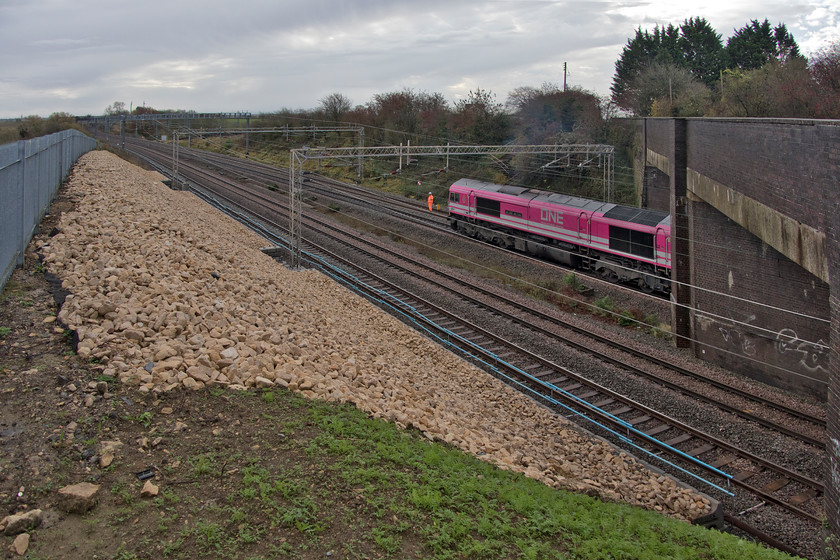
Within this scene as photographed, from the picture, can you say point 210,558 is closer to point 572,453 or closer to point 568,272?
point 572,453

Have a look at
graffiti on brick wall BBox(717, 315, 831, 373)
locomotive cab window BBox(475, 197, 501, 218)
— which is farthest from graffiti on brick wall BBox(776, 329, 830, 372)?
locomotive cab window BBox(475, 197, 501, 218)

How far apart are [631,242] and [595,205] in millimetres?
3457

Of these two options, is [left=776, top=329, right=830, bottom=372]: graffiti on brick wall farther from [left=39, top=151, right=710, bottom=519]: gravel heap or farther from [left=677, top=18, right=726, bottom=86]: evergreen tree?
[left=677, top=18, right=726, bottom=86]: evergreen tree

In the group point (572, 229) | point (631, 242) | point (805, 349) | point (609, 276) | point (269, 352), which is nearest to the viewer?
point (269, 352)

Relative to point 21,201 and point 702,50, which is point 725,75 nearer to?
point 702,50

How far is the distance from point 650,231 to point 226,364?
1852 cm

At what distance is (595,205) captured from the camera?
1075 inches

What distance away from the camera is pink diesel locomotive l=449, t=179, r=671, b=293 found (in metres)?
23.7

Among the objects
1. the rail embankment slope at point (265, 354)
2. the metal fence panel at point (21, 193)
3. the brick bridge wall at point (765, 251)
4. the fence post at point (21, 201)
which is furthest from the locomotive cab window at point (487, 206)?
the fence post at point (21, 201)

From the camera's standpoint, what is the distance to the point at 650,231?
23.4 metres

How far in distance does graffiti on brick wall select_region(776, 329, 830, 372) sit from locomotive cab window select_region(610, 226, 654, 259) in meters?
7.83

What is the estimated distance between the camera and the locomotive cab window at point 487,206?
32.6 metres

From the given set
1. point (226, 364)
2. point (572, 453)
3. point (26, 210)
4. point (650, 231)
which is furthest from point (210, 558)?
point (650, 231)

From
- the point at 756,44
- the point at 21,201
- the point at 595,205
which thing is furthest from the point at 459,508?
the point at 756,44
